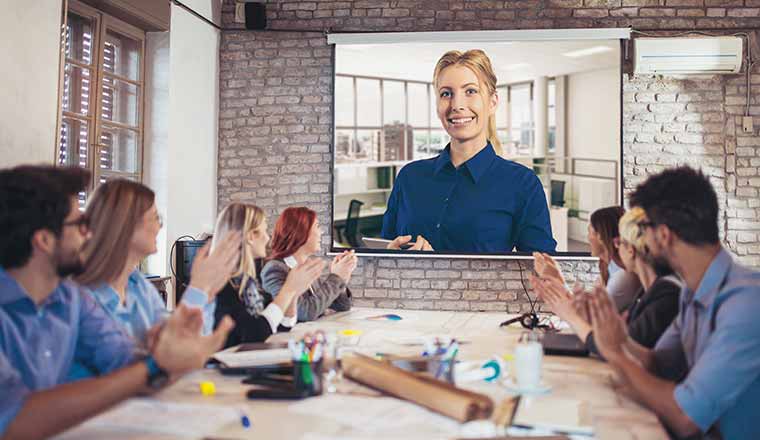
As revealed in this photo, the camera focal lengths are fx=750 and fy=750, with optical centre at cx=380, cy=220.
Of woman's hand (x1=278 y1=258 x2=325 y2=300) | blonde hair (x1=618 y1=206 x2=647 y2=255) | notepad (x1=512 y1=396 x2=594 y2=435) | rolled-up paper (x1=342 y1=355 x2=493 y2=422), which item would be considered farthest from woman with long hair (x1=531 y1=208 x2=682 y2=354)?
woman's hand (x1=278 y1=258 x2=325 y2=300)

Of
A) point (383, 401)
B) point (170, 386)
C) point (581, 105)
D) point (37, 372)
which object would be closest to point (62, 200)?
point (37, 372)

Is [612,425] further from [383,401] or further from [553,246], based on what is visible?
[553,246]

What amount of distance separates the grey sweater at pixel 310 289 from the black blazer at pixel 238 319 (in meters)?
0.45

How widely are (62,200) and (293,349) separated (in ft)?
2.21

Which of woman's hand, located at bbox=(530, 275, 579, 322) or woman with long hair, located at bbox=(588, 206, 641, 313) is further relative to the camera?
woman with long hair, located at bbox=(588, 206, 641, 313)

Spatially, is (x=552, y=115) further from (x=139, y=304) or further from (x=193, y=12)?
(x=139, y=304)

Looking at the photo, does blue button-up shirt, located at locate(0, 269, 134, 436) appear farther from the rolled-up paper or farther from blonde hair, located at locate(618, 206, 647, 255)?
blonde hair, located at locate(618, 206, 647, 255)

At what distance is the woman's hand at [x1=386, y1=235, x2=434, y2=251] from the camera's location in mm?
5621

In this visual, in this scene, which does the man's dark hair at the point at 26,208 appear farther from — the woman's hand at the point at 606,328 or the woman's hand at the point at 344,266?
the woman's hand at the point at 344,266

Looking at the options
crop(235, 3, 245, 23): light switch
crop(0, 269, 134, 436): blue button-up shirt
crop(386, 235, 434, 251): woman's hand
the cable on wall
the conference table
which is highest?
crop(235, 3, 245, 23): light switch

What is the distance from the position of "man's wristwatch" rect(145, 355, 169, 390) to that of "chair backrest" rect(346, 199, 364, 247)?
13.3ft

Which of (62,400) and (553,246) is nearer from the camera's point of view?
(62,400)

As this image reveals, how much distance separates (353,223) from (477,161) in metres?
1.12

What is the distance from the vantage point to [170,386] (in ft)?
6.49
